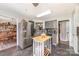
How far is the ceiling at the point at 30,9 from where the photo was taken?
59.7 inches

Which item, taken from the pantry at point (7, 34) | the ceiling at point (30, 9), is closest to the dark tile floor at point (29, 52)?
the pantry at point (7, 34)

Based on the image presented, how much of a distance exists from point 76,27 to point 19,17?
0.99 m

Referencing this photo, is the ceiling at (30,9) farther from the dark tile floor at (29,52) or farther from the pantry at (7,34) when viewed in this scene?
the dark tile floor at (29,52)

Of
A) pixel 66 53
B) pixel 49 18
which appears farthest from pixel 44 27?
pixel 66 53

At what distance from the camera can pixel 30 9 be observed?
1.59m

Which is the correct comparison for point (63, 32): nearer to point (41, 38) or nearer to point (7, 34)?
point (41, 38)

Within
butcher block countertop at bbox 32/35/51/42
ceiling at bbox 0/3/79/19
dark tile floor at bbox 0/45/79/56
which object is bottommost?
dark tile floor at bbox 0/45/79/56

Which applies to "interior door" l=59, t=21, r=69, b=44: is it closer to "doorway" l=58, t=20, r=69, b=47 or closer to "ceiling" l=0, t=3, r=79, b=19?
"doorway" l=58, t=20, r=69, b=47

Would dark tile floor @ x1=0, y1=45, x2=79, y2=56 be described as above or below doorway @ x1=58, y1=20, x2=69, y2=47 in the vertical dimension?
below

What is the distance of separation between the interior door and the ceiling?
0.18 m

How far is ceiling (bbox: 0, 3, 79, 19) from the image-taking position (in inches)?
59.7

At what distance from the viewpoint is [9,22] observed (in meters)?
1.60

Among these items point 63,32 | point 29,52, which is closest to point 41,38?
point 29,52

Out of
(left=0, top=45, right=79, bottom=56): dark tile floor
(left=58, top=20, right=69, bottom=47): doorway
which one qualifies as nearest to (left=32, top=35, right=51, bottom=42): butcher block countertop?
(left=0, top=45, right=79, bottom=56): dark tile floor
